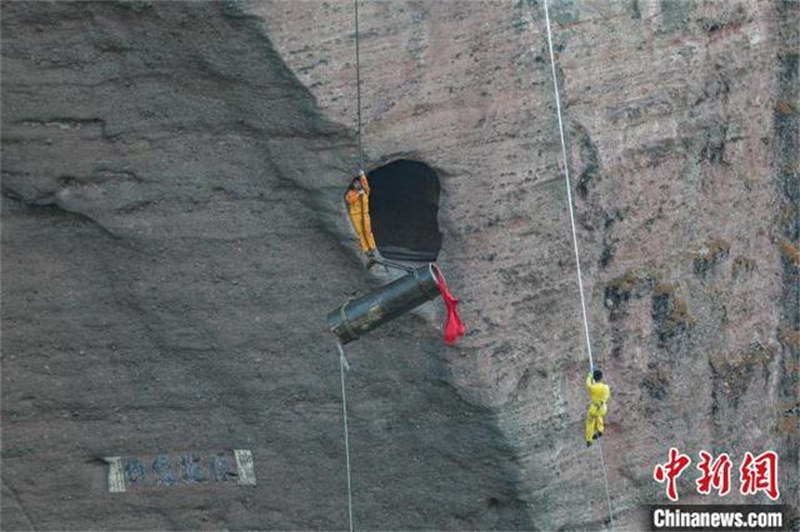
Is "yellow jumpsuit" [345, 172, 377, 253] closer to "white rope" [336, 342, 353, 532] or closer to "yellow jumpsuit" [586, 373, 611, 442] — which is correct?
"white rope" [336, 342, 353, 532]

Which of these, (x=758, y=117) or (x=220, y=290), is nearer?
(x=220, y=290)

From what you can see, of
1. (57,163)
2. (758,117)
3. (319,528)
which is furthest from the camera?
(758,117)

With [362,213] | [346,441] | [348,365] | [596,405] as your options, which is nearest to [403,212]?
[362,213]

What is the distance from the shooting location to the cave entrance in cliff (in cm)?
1093

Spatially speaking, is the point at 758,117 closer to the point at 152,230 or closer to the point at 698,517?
the point at 698,517

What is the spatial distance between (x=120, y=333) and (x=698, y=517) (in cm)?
433

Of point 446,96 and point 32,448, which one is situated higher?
point 446,96

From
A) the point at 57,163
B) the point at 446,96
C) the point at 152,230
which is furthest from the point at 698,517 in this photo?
the point at 57,163

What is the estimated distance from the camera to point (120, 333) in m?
10.3

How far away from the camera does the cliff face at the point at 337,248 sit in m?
9.95

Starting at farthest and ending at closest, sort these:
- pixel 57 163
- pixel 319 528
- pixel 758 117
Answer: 1. pixel 758 117
2. pixel 319 528
3. pixel 57 163

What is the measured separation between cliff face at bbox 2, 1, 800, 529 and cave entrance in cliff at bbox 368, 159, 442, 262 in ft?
1.80

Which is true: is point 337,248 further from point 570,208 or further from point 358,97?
point 570,208

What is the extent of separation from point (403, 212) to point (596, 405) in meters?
1.95
